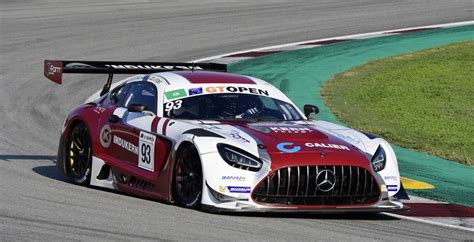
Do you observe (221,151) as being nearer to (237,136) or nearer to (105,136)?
(237,136)

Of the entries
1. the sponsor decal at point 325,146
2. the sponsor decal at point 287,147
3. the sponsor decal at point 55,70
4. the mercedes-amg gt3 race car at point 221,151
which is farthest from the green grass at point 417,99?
the sponsor decal at point 55,70

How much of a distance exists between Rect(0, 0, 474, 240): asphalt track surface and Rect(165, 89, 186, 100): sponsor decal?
111 centimetres

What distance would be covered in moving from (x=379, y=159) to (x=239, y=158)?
136 centimetres

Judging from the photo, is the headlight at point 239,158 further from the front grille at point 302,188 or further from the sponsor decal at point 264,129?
the sponsor decal at point 264,129

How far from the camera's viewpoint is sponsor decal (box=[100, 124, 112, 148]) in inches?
484

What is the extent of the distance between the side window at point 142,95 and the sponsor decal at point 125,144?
1.34ft

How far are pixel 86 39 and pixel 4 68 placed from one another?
3552 mm

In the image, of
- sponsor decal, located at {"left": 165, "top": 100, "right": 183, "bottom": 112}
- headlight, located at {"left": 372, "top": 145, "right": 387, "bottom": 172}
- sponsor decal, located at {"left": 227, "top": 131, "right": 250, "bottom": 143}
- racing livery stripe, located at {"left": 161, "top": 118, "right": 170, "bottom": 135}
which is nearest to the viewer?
sponsor decal, located at {"left": 227, "top": 131, "right": 250, "bottom": 143}

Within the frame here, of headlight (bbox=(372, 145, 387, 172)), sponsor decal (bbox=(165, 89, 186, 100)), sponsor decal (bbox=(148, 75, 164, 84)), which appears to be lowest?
headlight (bbox=(372, 145, 387, 172))

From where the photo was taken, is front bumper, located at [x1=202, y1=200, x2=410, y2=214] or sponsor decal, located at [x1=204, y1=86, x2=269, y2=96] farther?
sponsor decal, located at [x1=204, y1=86, x2=269, y2=96]

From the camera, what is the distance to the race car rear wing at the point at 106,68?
1343cm

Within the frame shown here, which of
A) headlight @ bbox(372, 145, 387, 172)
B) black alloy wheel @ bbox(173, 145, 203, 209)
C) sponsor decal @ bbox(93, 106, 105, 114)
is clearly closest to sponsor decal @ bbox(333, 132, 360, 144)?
headlight @ bbox(372, 145, 387, 172)

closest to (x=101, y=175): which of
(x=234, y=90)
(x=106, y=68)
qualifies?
(x=234, y=90)

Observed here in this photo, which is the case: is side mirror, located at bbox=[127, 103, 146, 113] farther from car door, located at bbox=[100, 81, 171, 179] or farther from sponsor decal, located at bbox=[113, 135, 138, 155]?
sponsor decal, located at bbox=[113, 135, 138, 155]
